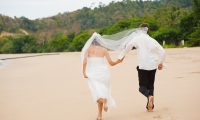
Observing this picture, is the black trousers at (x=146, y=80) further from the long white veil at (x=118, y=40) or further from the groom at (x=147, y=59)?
the long white veil at (x=118, y=40)

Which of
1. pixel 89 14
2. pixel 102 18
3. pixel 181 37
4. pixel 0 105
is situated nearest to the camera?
pixel 0 105

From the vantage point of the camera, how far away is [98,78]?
17.6ft

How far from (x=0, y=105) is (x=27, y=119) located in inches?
74.5

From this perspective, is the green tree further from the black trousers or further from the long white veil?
the black trousers

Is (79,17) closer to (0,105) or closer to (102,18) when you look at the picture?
(102,18)

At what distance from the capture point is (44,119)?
→ 219 inches

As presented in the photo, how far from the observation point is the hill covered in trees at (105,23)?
4506 cm

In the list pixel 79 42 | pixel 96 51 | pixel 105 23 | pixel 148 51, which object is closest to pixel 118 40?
pixel 148 51

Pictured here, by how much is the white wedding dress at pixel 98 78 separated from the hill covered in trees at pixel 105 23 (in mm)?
32509

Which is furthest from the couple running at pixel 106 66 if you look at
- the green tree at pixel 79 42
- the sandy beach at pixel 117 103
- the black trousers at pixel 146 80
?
Result: the green tree at pixel 79 42

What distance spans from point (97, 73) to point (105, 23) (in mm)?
106097

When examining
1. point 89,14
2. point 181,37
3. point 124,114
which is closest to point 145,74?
point 124,114

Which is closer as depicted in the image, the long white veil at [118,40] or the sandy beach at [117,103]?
the sandy beach at [117,103]

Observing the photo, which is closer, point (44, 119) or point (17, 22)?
point (44, 119)
